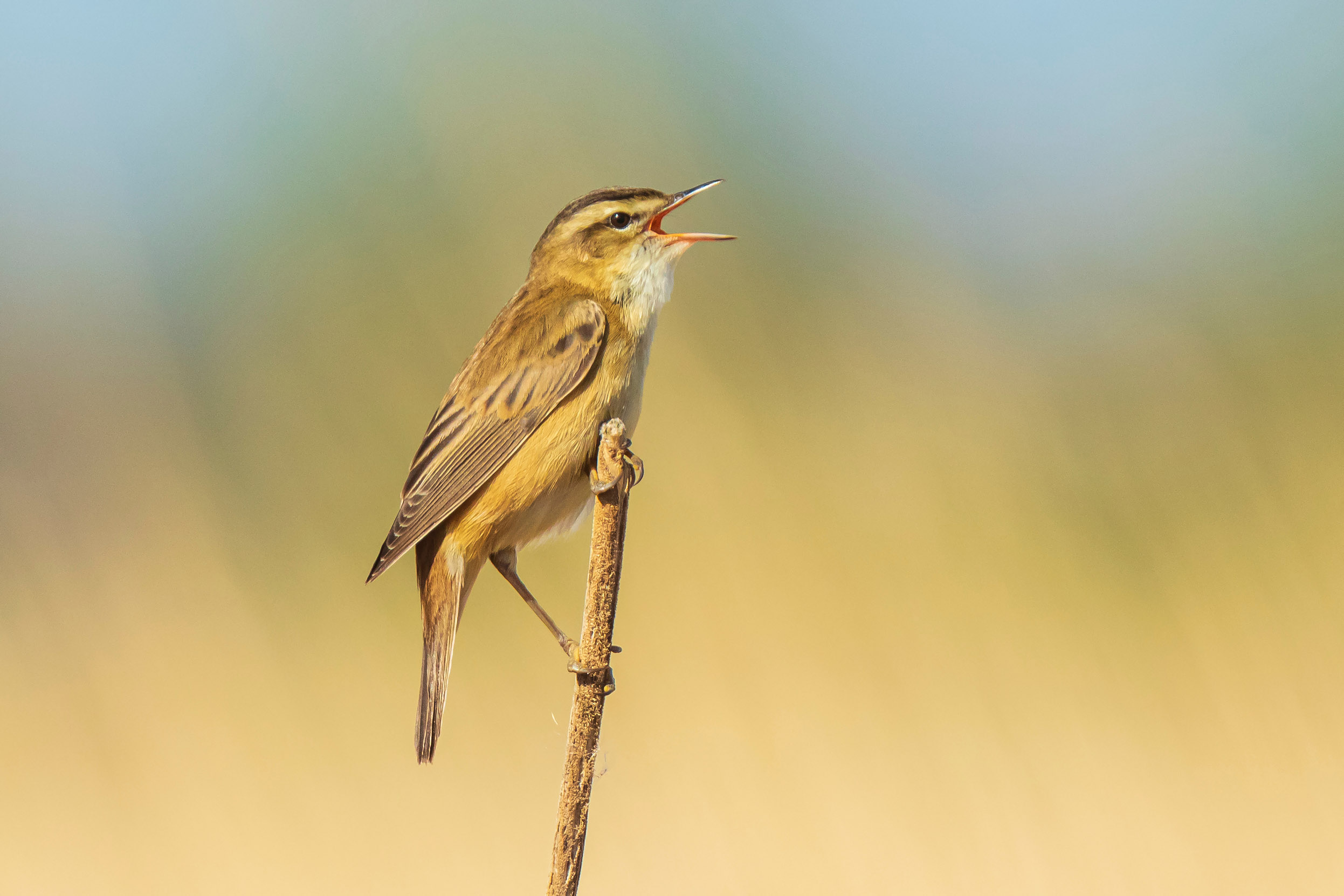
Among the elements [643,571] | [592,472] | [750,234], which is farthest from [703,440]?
[592,472]

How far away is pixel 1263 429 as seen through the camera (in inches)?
182

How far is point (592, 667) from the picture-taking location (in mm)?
1862

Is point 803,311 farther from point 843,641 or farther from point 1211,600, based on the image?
point 1211,600

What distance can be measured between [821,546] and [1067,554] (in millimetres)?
1228

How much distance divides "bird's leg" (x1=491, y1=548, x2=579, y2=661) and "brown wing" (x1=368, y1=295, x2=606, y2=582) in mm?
292

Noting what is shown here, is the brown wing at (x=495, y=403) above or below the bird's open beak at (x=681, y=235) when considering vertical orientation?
below

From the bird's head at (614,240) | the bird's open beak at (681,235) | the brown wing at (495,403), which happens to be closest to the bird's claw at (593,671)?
the brown wing at (495,403)

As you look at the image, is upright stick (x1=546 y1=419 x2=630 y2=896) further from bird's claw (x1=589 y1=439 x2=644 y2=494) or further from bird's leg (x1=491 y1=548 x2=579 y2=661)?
bird's leg (x1=491 y1=548 x2=579 y2=661)

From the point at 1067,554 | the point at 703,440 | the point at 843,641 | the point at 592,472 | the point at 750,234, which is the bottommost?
the point at 843,641

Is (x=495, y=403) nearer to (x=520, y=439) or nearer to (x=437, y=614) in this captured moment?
(x=520, y=439)

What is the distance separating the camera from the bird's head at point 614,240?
2.98m

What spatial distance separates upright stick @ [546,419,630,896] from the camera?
166 cm

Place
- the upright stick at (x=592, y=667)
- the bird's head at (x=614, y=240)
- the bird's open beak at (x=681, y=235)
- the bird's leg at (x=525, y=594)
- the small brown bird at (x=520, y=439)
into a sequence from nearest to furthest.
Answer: the upright stick at (x=592, y=667)
the bird's leg at (x=525, y=594)
the small brown bird at (x=520, y=439)
the bird's open beak at (x=681, y=235)
the bird's head at (x=614, y=240)

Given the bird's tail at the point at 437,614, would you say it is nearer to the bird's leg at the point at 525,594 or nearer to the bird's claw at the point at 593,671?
the bird's leg at the point at 525,594
